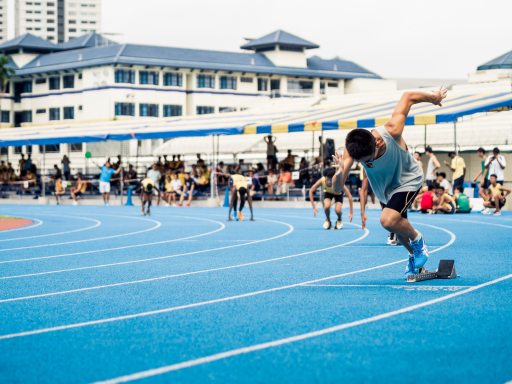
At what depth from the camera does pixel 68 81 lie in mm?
90375

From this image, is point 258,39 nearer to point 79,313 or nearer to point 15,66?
point 15,66

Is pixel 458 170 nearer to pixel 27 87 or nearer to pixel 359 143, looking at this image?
pixel 359 143

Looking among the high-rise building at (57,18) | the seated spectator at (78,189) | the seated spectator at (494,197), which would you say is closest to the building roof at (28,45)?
the seated spectator at (78,189)

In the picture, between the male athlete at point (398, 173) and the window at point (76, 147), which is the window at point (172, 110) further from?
the male athlete at point (398, 173)

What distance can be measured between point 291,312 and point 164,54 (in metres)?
81.7

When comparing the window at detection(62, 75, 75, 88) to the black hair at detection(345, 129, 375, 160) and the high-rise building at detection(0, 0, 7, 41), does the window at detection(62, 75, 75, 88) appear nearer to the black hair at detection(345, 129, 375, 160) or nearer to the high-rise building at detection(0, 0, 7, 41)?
the high-rise building at detection(0, 0, 7, 41)

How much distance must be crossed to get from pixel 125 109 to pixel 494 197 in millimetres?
59850

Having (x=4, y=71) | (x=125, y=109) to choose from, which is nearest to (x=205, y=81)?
(x=125, y=109)

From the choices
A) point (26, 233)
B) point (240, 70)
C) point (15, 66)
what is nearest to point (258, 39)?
point (240, 70)

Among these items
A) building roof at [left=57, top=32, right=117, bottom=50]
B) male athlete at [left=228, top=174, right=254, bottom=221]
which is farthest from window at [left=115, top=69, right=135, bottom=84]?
male athlete at [left=228, top=174, right=254, bottom=221]

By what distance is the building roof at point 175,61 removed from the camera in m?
86.8

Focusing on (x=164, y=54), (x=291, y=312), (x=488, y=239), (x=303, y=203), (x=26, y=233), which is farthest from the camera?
(x=164, y=54)

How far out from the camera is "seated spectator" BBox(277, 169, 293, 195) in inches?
1400

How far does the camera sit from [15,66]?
320 ft
